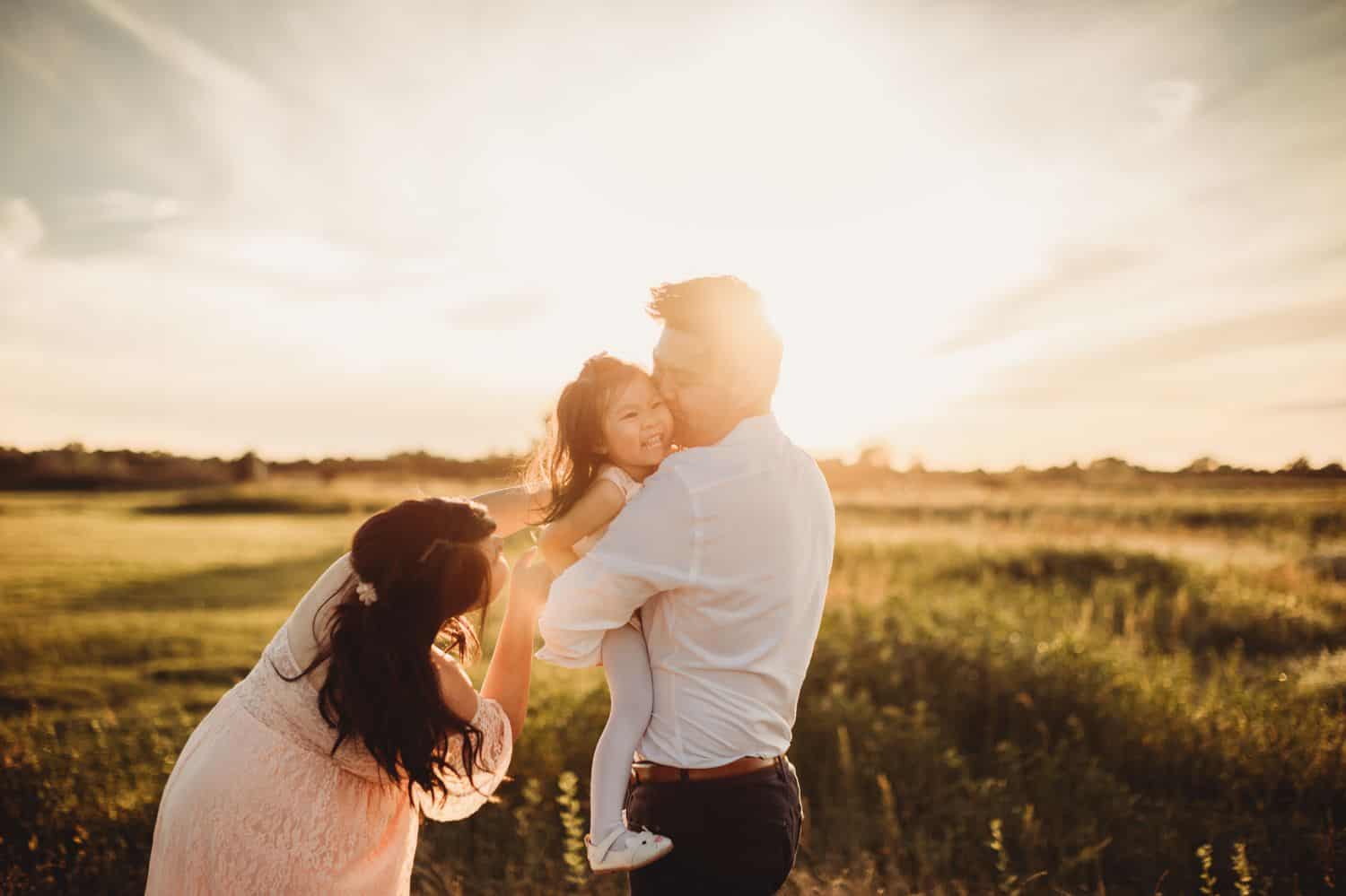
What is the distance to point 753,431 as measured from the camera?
236 centimetres

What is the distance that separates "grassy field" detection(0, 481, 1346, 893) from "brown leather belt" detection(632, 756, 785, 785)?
5.89 ft

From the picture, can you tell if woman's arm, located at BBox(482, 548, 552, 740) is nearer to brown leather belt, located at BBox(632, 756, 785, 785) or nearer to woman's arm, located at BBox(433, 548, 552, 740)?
woman's arm, located at BBox(433, 548, 552, 740)

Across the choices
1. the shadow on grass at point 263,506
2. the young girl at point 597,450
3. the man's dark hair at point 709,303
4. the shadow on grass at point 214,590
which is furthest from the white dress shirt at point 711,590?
the shadow on grass at point 263,506

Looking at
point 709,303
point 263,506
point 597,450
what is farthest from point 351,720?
point 263,506

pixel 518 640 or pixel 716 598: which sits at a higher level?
pixel 716 598

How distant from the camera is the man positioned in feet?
7.29

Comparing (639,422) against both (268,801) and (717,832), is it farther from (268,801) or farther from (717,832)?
(268,801)

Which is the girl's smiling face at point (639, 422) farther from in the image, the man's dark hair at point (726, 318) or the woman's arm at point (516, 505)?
the man's dark hair at point (726, 318)

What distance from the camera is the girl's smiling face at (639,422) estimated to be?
3.07 metres

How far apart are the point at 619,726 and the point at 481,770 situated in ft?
2.47

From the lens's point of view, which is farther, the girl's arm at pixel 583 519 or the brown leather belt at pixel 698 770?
the girl's arm at pixel 583 519

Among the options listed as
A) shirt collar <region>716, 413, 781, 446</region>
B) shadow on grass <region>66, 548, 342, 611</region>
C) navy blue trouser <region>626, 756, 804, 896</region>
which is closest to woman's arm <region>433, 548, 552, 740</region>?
navy blue trouser <region>626, 756, 804, 896</region>

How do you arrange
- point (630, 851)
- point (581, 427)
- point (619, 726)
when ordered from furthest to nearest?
point (581, 427)
point (619, 726)
point (630, 851)

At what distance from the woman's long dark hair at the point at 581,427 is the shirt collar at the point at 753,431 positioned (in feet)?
2.71
